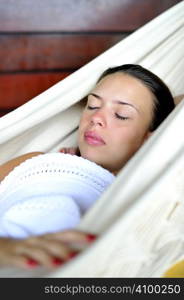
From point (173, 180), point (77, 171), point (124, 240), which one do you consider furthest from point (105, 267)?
point (77, 171)

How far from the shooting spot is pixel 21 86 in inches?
68.8

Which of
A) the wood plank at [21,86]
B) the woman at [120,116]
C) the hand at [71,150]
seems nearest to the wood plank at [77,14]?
the wood plank at [21,86]

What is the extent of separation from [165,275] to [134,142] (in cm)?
38

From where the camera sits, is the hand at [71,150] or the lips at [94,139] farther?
the hand at [71,150]

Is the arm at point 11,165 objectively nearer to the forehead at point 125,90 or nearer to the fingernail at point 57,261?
the forehead at point 125,90

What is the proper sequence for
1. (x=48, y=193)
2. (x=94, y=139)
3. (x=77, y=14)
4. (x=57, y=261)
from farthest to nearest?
(x=77, y=14) → (x=94, y=139) → (x=48, y=193) → (x=57, y=261)

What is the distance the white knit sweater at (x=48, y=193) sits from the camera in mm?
832

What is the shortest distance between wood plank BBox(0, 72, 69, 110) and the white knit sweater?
0.69m

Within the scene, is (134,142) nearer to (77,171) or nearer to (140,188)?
(77,171)

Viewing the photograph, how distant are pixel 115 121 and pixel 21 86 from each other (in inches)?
28.8

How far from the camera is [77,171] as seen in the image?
104 centimetres

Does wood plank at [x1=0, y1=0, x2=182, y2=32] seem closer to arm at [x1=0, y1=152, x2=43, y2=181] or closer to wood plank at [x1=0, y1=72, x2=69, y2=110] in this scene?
wood plank at [x1=0, y1=72, x2=69, y2=110]

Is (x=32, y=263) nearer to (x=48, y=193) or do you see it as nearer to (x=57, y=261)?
(x=57, y=261)

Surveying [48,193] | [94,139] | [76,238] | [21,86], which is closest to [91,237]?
[76,238]
